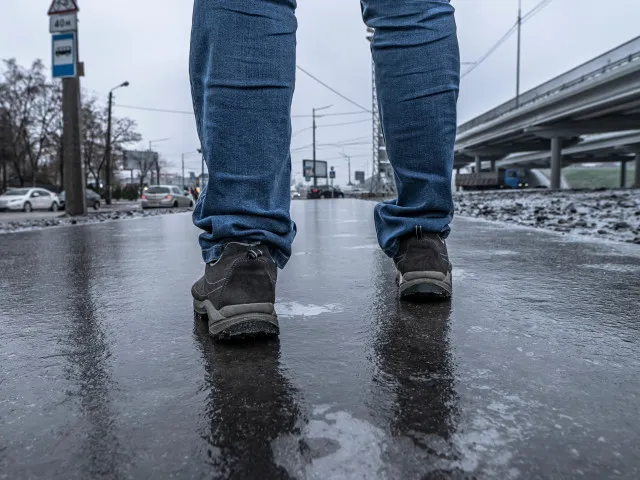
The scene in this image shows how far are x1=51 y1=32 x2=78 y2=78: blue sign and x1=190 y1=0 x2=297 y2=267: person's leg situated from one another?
892 cm

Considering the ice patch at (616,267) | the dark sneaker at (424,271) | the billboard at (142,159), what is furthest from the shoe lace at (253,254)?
the billboard at (142,159)

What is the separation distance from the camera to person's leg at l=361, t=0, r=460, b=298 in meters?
1.58

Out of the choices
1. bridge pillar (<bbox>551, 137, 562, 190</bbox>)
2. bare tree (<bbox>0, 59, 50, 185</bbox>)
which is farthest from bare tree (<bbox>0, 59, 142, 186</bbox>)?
bridge pillar (<bbox>551, 137, 562, 190</bbox>)

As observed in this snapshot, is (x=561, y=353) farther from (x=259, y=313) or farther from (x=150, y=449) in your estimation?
(x=150, y=449)

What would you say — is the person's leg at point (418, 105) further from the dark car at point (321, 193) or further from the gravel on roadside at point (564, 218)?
the dark car at point (321, 193)

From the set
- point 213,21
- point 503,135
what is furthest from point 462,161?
point 213,21

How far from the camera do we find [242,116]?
1250 millimetres

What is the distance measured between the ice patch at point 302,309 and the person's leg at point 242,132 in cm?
16

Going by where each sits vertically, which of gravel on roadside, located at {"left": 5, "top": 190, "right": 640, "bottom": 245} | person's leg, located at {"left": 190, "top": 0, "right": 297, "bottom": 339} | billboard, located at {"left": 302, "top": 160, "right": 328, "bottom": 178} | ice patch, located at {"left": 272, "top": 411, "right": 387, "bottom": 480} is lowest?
ice patch, located at {"left": 272, "top": 411, "right": 387, "bottom": 480}

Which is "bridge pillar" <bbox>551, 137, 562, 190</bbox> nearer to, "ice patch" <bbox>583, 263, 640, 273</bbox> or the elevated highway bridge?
the elevated highway bridge

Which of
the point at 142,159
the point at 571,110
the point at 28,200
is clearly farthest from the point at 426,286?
the point at 142,159

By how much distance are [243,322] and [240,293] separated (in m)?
0.07

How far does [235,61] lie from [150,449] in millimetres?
913

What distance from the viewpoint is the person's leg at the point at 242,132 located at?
1.22 m
